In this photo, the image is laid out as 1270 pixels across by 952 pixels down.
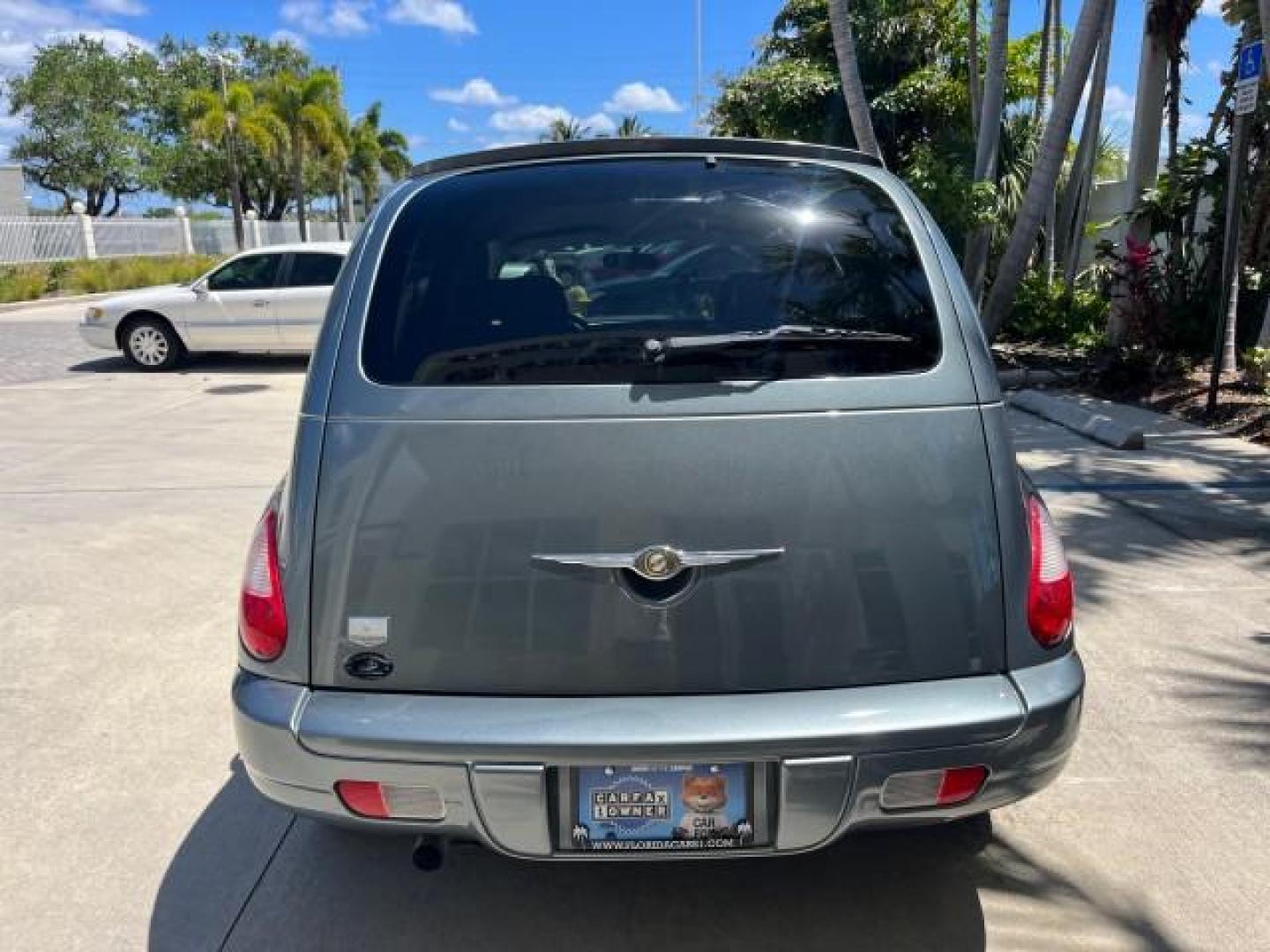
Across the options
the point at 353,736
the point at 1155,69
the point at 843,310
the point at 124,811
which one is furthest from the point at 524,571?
the point at 1155,69

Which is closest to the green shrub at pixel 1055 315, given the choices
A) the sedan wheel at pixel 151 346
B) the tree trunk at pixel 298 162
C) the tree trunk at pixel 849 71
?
the tree trunk at pixel 849 71

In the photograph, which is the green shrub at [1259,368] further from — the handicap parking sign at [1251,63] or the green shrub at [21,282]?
the green shrub at [21,282]

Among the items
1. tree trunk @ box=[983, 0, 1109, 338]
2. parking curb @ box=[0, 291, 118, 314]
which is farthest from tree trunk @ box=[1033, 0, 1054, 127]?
parking curb @ box=[0, 291, 118, 314]

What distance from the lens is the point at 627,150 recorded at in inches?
106

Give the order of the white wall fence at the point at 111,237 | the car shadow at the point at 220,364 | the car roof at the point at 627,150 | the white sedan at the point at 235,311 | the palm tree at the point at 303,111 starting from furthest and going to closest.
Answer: the palm tree at the point at 303,111
the white wall fence at the point at 111,237
the car shadow at the point at 220,364
the white sedan at the point at 235,311
the car roof at the point at 627,150

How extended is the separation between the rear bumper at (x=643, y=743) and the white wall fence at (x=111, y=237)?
27.2 metres

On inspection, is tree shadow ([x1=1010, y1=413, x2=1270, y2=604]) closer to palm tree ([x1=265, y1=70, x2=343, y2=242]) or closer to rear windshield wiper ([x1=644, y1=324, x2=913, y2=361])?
rear windshield wiper ([x1=644, y1=324, x2=913, y2=361])

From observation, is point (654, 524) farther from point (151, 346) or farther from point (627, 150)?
point (151, 346)

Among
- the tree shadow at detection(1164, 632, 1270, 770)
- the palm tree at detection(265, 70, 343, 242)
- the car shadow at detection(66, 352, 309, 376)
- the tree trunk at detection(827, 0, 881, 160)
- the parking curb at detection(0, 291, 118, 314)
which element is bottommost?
the tree shadow at detection(1164, 632, 1270, 770)

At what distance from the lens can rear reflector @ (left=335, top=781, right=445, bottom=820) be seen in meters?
2.05

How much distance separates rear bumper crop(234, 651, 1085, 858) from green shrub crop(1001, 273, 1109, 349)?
10990 millimetres

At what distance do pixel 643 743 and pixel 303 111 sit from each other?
131 ft

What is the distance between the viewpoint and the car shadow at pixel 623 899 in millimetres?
2463

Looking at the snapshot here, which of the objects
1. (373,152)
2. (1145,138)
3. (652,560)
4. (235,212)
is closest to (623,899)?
(652,560)
